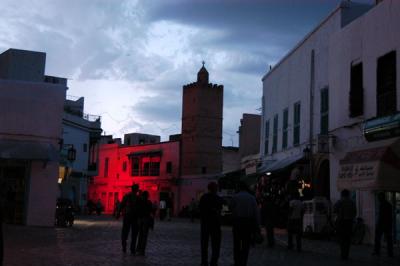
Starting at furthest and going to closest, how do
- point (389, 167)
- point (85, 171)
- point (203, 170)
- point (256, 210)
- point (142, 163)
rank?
point (142, 163)
point (203, 170)
point (85, 171)
point (389, 167)
point (256, 210)

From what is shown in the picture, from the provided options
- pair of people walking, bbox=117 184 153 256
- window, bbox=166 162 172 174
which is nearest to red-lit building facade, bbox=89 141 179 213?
window, bbox=166 162 172 174

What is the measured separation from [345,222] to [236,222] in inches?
160

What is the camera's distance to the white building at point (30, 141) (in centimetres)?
2461

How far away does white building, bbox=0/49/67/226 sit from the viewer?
80.7 feet

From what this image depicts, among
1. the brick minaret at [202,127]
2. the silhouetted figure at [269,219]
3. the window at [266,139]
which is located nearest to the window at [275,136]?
the window at [266,139]

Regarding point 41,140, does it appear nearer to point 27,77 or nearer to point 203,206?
point 27,77

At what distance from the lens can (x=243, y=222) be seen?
12141 millimetres

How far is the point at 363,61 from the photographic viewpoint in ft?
67.2

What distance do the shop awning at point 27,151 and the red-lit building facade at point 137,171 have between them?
3642 centimetres

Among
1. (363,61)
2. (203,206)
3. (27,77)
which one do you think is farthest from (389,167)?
(27,77)

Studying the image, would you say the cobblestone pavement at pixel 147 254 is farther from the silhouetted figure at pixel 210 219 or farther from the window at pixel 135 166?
the window at pixel 135 166

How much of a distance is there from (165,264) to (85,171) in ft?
142

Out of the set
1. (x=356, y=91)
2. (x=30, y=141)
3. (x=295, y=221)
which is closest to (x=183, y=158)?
(x=30, y=141)

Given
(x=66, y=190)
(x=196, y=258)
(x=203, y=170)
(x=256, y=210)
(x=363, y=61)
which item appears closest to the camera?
(x=256, y=210)
